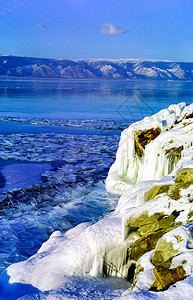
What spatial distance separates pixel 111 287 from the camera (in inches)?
211

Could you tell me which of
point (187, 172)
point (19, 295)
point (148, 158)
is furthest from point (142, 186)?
point (19, 295)

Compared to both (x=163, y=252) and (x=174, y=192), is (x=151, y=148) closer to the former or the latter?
(x=174, y=192)

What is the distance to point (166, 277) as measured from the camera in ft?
13.3

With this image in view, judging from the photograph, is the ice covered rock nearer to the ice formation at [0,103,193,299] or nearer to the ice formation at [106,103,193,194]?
the ice formation at [0,103,193,299]

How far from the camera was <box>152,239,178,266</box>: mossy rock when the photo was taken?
4.55 m

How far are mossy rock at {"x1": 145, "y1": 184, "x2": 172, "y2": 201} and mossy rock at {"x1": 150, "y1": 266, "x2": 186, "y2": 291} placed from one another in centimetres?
285

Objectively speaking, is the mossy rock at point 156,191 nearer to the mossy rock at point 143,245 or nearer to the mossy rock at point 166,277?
the mossy rock at point 143,245

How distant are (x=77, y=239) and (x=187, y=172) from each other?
2.71 m

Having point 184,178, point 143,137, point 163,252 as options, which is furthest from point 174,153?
point 163,252

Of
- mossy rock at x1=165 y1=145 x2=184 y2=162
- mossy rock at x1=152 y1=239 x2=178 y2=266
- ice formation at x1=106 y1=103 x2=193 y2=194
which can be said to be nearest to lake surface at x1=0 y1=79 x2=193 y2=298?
ice formation at x1=106 y1=103 x2=193 y2=194

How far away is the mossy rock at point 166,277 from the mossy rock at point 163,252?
0.39 metres

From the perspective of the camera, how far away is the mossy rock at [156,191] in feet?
22.7

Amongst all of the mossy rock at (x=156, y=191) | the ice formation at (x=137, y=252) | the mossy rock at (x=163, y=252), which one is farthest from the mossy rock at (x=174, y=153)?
the mossy rock at (x=163, y=252)

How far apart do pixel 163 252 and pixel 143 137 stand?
7.67 metres
